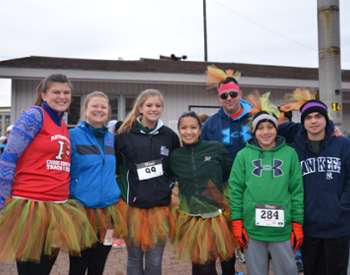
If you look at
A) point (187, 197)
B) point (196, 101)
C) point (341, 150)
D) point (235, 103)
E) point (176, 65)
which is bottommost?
point (187, 197)

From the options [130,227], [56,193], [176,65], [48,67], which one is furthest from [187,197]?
[176,65]

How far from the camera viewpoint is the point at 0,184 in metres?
2.86

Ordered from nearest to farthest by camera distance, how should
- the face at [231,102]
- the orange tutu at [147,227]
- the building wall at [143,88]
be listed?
the orange tutu at [147,227], the face at [231,102], the building wall at [143,88]

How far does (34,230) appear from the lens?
9.80 feet

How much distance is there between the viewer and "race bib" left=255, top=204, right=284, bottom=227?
3268mm

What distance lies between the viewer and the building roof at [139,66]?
845 cm

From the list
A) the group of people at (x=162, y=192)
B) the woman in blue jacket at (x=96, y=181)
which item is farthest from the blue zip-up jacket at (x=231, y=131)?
the woman in blue jacket at (x=96, y=181)

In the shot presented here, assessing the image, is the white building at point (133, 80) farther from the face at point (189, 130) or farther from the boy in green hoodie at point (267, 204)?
the boy in green hoodie at point (267, 204)

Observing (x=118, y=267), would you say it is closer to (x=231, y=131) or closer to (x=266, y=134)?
(x=231, y=131)

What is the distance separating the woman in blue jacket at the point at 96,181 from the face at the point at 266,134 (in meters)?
1.29

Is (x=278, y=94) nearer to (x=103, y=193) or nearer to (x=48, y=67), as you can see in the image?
(x=48, y=67)

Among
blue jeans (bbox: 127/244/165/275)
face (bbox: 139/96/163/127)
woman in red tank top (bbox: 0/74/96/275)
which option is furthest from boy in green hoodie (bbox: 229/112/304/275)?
woman in red tank top (bbox: 0/74/96/275)

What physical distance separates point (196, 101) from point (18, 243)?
22.7 ft

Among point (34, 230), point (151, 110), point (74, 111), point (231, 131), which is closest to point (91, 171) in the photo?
point (34, 230)
